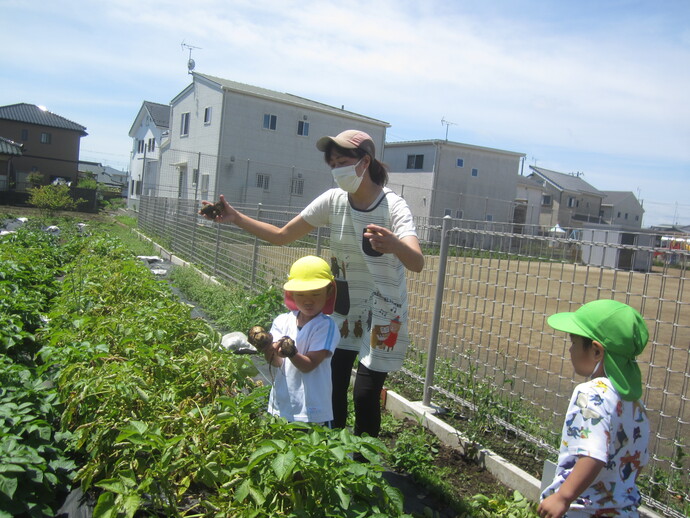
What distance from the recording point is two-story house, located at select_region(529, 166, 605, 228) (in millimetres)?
55125

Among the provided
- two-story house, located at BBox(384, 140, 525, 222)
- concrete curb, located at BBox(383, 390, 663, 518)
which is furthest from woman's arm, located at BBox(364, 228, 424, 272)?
two-story house, located at BBox(384, 140, 525, 222)

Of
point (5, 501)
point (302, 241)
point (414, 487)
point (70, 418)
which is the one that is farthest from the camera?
point (302, 241)

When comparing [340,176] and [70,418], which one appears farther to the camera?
[340,176]

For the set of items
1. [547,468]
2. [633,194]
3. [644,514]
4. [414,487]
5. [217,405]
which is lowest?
[414,487]

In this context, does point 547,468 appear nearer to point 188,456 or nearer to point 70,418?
point 188,456

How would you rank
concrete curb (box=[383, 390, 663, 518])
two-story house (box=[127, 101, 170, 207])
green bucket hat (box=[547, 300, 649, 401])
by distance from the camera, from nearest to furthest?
green bucket hat (box=[547, 300, 649, 401]), concrete curb (box=[383, 390, 663, 518]), two-story house (box=[127, 101, 170, 207])

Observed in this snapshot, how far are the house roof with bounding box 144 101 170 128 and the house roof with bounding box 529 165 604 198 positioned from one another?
36672mm

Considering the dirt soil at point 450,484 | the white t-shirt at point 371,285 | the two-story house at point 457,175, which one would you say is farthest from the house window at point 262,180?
the white t-shirt at point 371,285

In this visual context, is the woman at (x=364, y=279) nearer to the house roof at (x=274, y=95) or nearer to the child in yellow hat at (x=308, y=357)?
the child in yellow hat at (x=308, y=357)

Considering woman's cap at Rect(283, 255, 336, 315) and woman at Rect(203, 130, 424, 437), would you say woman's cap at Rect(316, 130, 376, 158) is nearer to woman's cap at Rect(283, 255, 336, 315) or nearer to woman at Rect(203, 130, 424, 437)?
woman at Rect(203, 130, 424, 437)

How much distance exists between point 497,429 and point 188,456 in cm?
231

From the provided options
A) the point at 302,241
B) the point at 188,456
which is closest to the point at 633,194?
the point at 302,241

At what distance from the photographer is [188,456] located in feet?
7.61

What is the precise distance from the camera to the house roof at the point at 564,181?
185 ft
